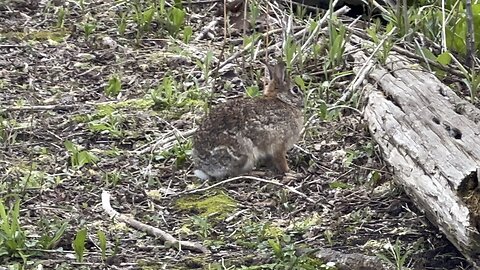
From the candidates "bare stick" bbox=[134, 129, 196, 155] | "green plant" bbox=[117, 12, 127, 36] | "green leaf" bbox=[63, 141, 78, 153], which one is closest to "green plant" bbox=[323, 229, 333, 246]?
"bare stick" bbox=[134, 129, 196, 155]

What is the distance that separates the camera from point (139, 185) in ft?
19.6

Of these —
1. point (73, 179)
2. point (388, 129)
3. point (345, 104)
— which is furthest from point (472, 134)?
point (73, 179)

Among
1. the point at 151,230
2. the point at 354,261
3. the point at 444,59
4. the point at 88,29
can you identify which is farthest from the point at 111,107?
the point at 354,261

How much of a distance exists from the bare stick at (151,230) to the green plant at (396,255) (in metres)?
0.94

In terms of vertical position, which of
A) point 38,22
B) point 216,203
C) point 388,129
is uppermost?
point 388,129

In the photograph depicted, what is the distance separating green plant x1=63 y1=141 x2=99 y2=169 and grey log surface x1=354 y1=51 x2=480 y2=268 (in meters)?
1.85

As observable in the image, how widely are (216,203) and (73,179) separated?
997 millimetres

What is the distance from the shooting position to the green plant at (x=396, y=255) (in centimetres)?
450

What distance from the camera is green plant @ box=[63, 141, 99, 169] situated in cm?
625

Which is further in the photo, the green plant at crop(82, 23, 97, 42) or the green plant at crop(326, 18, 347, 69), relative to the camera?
the green plant at crop(82, 23, 97, 42)

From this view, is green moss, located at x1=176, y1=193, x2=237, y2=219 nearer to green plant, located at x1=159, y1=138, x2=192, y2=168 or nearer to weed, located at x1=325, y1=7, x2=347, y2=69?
green plant, located at x1=159, y1=138, x2=192, y2=168

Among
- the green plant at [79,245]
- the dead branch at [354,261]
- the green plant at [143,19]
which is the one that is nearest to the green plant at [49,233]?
the green plant at [79,245]

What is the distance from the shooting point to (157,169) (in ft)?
20.4

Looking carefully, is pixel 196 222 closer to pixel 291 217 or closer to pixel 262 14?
pixel 291 217
